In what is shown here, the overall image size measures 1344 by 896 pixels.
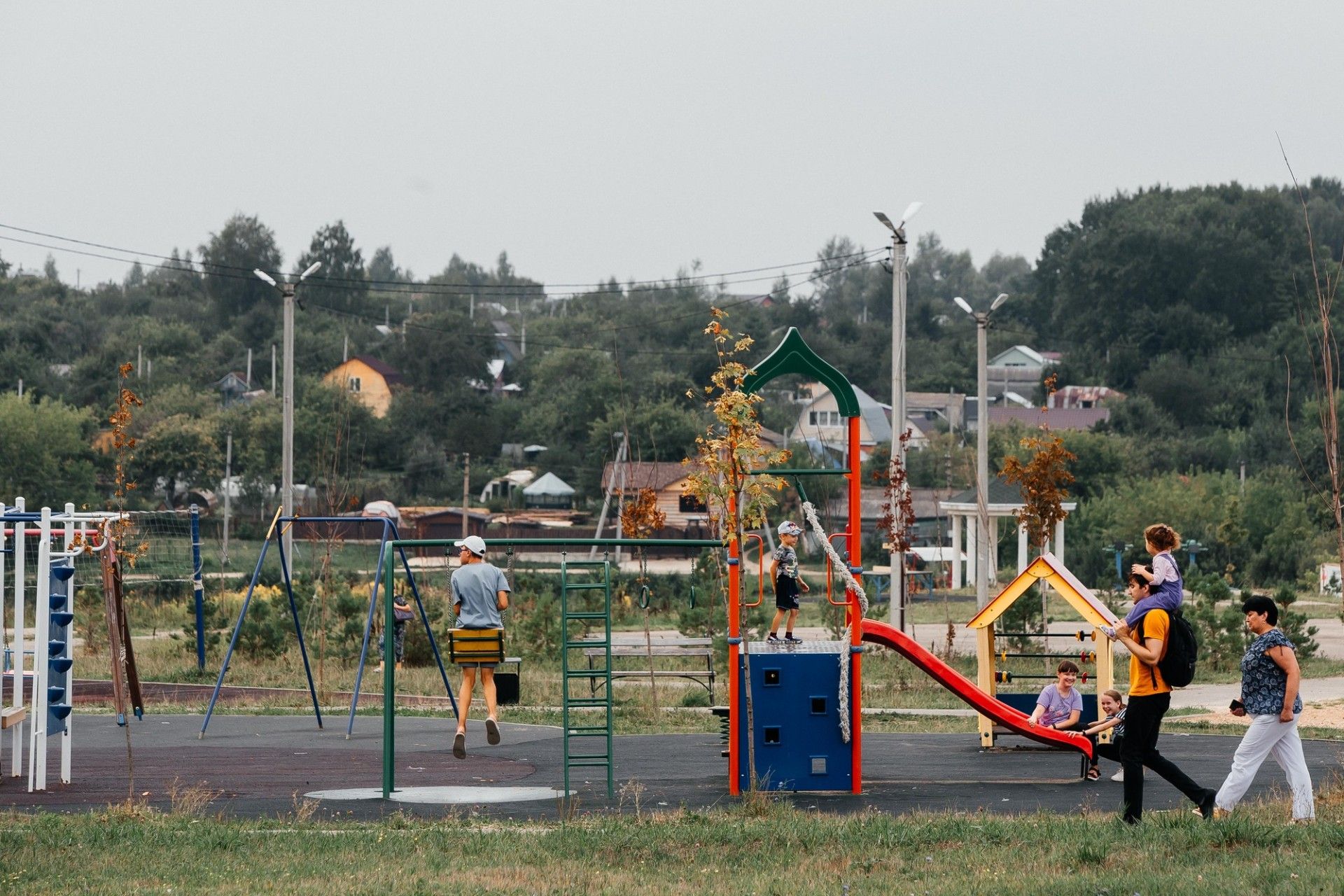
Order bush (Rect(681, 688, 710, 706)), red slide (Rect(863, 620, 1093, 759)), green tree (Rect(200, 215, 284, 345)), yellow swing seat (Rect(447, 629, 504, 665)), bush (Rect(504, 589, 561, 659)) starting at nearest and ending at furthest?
red slide (Rect(863, 620, 1093, 759)) → yellow swing seat (Rect(447, 629, 504, 665)) → bush (Rect(681, 688, 710, 706)) → bush (Rect(504, 589, 561, 659)) → green tree (Rect(200, 215, 284, 345))

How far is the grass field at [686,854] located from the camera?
802cm

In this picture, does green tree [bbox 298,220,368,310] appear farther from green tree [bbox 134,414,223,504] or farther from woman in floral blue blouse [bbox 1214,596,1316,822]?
woman in floral blue blouse [bbox 1214,596,1316,822]

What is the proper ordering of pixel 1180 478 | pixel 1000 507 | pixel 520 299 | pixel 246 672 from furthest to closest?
pixel 520 299
pixel 1180 478
pixel 1000 507
pixel 246 672

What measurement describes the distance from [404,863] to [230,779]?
14.6 feet

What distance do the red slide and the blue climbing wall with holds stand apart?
2.86ft

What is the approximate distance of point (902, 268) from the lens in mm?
24562

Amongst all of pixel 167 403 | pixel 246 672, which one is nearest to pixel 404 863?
pixel 246 672

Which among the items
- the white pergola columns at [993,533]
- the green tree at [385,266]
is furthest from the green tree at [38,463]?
the green tree at [385,266]

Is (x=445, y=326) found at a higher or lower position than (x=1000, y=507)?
higher

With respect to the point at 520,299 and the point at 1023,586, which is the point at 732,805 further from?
the point at 520,299

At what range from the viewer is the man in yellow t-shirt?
9531 mm

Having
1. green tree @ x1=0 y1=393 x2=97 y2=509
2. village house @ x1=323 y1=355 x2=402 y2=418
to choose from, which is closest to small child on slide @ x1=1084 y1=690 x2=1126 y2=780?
green tree @ x1=0 y1=393 x2=97 y2=509

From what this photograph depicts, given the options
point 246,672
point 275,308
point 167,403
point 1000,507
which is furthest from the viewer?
point 275,308

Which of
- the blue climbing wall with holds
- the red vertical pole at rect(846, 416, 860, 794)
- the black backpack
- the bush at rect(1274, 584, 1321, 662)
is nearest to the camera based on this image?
the black backpack
